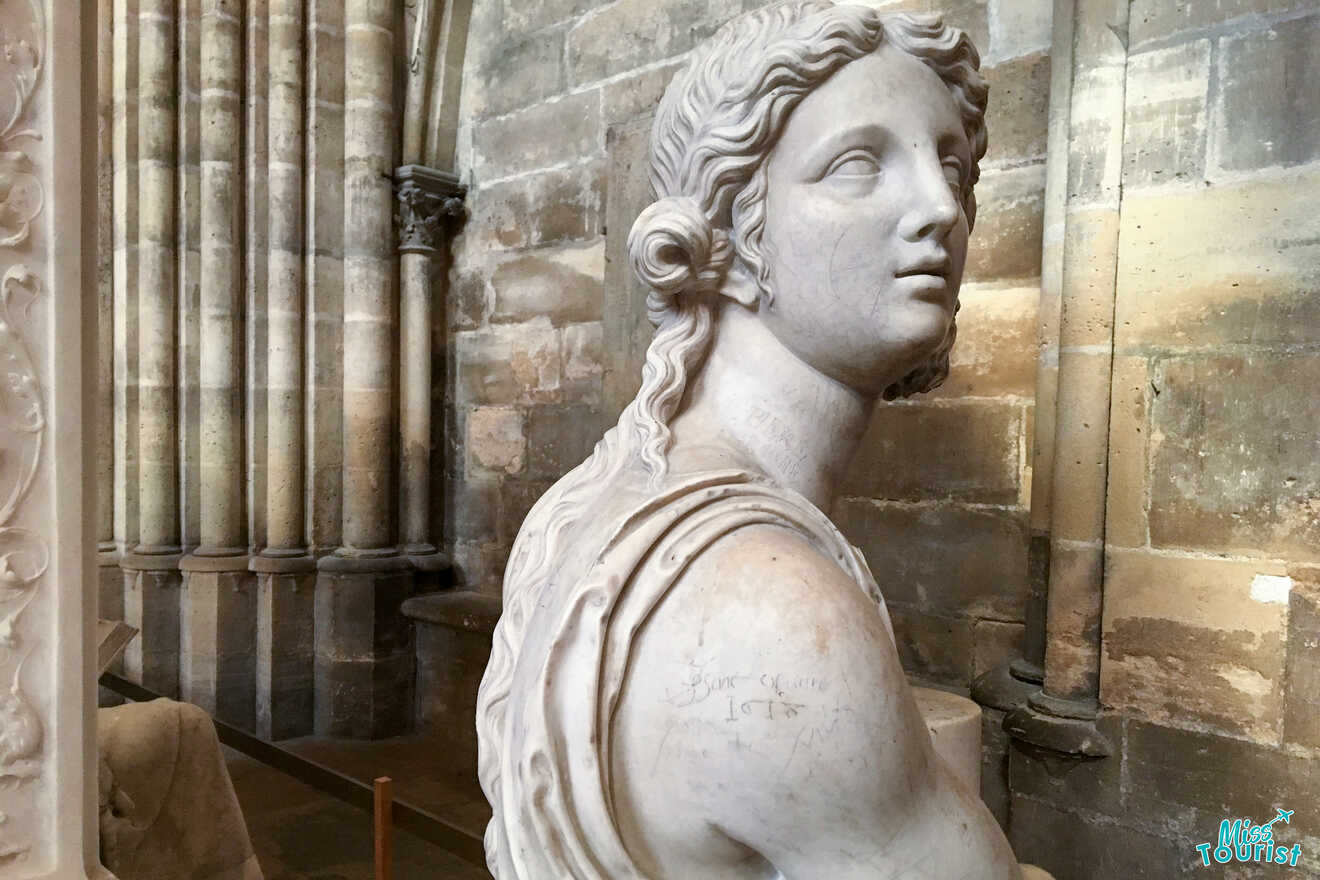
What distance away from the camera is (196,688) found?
178 inches

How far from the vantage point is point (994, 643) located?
281cm

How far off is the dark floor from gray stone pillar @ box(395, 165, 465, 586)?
92cm

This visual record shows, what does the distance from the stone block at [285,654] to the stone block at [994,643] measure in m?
3.23

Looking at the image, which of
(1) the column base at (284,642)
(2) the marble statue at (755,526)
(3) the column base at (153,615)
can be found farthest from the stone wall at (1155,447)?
(3) the column base at (153,615)

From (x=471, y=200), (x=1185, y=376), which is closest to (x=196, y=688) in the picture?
(x=471, y=200)

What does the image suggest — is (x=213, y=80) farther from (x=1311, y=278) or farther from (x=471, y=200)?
(x=1311, y=278)

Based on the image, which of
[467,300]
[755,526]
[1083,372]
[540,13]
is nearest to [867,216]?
[755,526]

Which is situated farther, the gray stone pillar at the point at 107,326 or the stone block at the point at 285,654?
the gray stone pillar at the point at 107,326

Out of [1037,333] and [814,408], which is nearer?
[814,408]

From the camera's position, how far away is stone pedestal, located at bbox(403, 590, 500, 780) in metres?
4.33

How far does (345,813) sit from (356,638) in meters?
0.94

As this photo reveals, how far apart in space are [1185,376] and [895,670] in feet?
5.70

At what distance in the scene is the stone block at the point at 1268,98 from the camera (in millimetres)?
2104

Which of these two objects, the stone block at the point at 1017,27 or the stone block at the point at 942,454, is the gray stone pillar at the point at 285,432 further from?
the stone block at the point at 1017,27
